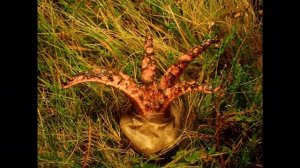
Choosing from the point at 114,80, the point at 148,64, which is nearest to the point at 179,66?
the point at 148,64

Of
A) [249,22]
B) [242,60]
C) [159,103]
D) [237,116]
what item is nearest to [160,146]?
[159,103]

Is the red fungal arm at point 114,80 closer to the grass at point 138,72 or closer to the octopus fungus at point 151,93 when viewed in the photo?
the octopus fungus at point 151,93

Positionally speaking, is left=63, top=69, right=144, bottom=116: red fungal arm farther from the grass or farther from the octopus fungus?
the grass

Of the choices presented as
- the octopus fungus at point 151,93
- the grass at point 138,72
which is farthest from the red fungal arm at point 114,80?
the grass at point 138,72

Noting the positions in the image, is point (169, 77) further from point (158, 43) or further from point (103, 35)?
point (103, 35)

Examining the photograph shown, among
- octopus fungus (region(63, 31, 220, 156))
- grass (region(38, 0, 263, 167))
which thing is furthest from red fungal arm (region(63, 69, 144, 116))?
grass (region(38, 0, 263, 167))

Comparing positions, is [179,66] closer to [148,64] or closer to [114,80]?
[148,64]
